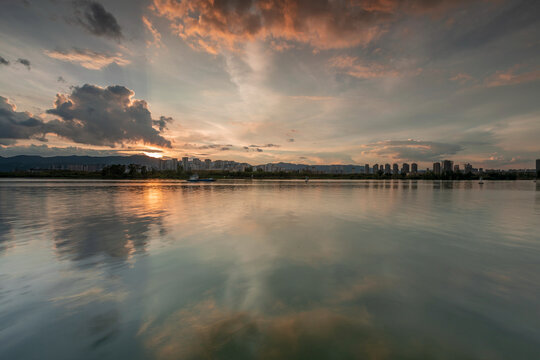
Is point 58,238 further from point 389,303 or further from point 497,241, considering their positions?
point 497,241

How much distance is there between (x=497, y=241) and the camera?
11.7 meters

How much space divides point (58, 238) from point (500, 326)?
17.2 m

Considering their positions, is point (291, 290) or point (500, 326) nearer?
point (500, 326)

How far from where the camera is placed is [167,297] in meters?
6.11

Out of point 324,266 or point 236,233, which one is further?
point 236,233

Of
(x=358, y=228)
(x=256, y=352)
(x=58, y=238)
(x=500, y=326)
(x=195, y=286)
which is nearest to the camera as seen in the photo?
(x=256, y=352)

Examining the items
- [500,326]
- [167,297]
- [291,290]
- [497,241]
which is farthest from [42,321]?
[497,241]

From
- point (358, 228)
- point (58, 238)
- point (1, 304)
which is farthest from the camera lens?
point (358, 228)

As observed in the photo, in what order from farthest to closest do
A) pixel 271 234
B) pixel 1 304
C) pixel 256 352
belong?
pixel 271 234 → pixel 1 304 → pixel 256 352

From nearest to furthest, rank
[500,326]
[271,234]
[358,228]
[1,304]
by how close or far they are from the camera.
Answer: [500,326] < [1,304] < [271,234] < [358,228]

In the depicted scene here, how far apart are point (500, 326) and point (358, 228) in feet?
30.6

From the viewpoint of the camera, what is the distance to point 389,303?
19.1ft

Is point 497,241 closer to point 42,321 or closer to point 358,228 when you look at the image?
point 358,228

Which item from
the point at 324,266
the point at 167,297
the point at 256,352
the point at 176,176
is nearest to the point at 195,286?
the point at 167,297
